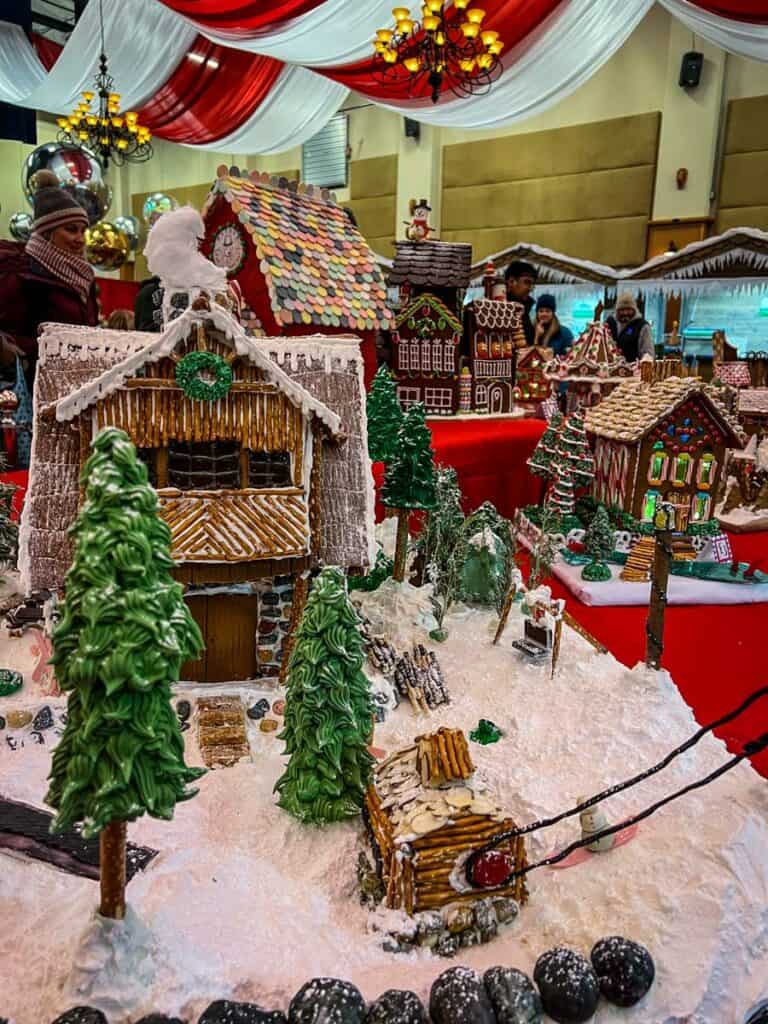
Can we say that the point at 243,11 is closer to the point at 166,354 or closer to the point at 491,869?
the point at 166,354

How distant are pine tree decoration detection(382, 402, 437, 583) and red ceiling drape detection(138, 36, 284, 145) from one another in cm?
1029

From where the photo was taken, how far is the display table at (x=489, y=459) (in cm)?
971

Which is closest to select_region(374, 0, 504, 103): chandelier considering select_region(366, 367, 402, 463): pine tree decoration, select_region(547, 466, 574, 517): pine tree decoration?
select_region(366, 367, 402, 463): pine tree decoration

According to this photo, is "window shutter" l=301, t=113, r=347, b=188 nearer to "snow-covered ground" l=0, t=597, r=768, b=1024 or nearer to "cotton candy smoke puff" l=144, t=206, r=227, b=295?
"cotton candy smoke puff" l=144, t=206, r=227, b=295

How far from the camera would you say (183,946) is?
337 cm

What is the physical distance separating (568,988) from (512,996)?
0.23 meters

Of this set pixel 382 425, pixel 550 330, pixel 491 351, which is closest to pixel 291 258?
pixel 382 425

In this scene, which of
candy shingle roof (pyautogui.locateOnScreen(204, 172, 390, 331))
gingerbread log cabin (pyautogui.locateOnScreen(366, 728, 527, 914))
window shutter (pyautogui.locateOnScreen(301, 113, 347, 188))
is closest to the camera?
gingerbread log cabin (pyautogui.locateOnScreen(366, 728, 527, 914))

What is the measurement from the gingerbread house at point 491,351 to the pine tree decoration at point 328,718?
830cm

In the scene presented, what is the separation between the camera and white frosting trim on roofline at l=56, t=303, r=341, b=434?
15.4 ft

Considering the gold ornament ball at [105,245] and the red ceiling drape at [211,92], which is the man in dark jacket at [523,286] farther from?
the gold ornament ball at [105,245]

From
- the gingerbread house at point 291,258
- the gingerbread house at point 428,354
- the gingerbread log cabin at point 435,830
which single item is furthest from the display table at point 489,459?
the gingerbread log cabin at point 435,830

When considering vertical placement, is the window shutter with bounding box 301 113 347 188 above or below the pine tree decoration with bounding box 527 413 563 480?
above

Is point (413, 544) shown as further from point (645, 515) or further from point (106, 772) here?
point (106, 772)
